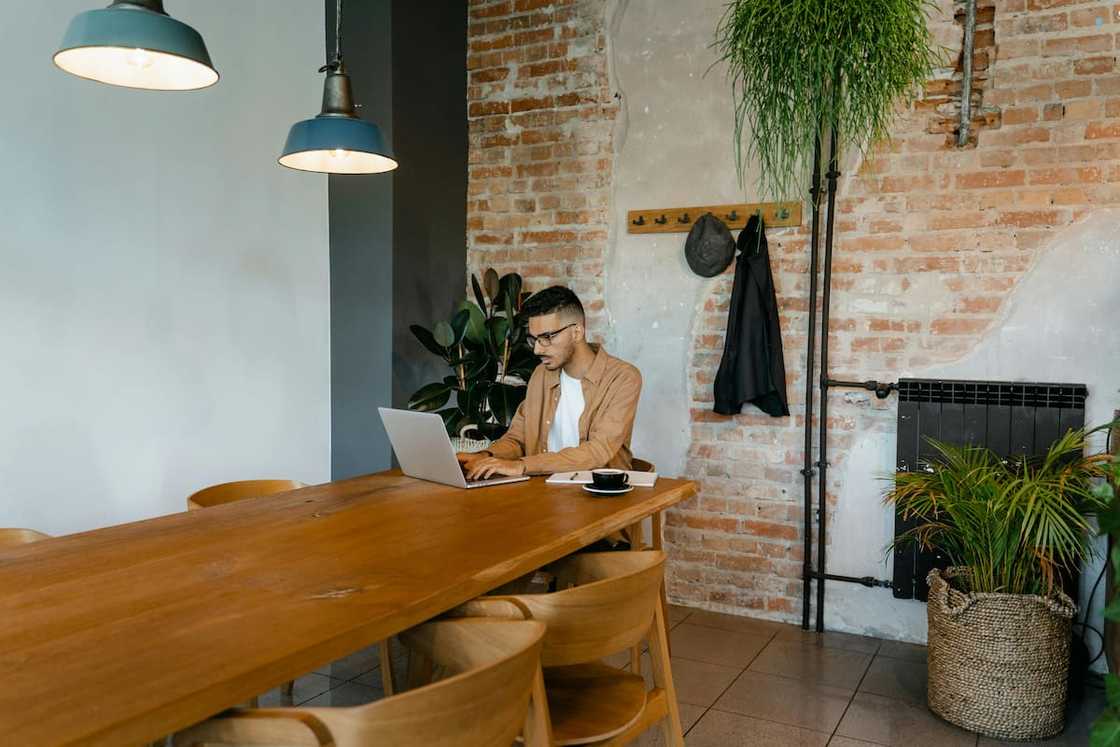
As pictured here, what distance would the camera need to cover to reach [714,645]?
3.74m

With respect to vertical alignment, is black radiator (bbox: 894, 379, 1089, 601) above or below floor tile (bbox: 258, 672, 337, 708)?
above

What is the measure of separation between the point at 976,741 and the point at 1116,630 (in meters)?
0.63

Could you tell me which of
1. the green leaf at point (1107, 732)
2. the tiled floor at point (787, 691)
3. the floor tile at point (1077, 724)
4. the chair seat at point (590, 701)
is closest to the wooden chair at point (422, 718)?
the chair seat at point (590, 701)

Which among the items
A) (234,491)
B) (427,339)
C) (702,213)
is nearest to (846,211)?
(702,213)

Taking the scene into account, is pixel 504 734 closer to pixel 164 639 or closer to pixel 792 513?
pixel 164 639

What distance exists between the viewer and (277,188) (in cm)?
404

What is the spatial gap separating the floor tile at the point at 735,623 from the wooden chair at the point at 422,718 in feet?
8.47

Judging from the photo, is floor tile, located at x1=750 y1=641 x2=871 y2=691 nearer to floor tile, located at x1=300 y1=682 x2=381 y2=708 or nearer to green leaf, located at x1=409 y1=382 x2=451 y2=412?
floor tile, located at x1=300 y1=682 x2=381 y2=708

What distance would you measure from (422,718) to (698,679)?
229 cm

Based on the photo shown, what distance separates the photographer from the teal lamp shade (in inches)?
104

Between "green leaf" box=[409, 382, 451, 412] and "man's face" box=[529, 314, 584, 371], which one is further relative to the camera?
"green leaf" box=[409, 382, 451, 412]

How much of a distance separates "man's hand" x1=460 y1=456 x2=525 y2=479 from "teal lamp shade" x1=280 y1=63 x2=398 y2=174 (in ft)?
3.25

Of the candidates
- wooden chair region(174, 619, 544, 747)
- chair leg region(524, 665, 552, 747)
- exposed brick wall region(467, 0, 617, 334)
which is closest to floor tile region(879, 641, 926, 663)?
exposed brick wall region(467, 0, 617, 334)

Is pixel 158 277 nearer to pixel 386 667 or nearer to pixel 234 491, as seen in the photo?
pixel 234 491
